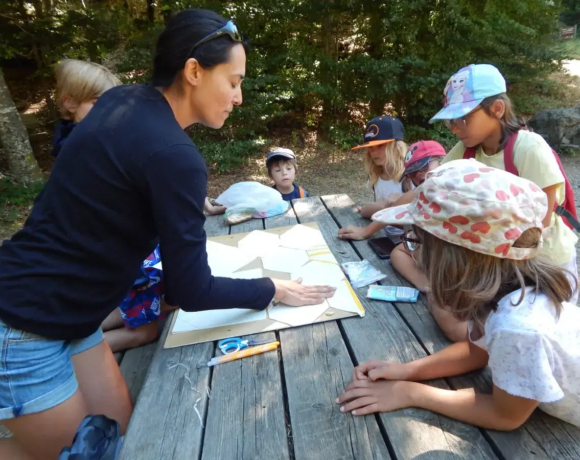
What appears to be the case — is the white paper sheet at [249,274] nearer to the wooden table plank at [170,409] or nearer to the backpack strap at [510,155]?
the wooden table plank at [170,409]

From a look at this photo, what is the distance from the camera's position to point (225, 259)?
2.04 metres

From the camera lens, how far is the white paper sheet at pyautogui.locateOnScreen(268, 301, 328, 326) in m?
1.50

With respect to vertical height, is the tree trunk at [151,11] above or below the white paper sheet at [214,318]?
above

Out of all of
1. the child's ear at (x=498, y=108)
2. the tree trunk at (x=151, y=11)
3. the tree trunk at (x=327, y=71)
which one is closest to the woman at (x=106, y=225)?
the child's ear at (x=498, y=108)

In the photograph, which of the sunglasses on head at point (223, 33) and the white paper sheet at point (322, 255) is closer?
the sunglasses on head at point (223, 33)

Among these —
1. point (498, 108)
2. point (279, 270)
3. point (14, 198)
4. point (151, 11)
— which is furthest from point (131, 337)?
point (151, 11)

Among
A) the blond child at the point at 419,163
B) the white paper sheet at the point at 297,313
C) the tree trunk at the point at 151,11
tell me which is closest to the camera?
the white paper sheet at the point at 297,313

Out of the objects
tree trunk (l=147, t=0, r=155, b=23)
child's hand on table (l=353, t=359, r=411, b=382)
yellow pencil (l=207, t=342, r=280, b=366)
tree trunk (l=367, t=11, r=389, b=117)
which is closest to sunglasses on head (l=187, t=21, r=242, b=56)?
yellow pencil (l=207, t=342, r=280, b=366)

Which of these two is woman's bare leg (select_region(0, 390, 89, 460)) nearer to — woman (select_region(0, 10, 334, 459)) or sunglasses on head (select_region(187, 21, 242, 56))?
woman (select_region(0, 10, 334, 459))

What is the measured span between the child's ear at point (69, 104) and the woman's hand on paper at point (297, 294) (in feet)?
4.46

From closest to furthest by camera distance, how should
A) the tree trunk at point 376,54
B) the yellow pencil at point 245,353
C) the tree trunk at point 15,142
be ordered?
the yellow pencil at point 245,353 → the tree trunk at point 15,142 → the tree trunk at point 376,54

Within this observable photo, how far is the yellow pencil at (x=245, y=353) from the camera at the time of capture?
1.33 metres

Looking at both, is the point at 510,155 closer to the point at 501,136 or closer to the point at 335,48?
the point at 501,136

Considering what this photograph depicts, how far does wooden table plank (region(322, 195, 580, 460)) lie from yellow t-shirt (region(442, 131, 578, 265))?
0.77 meters
